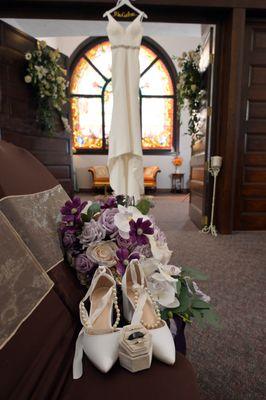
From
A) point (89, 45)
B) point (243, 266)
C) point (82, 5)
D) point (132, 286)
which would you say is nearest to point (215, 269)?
point (243, 266)

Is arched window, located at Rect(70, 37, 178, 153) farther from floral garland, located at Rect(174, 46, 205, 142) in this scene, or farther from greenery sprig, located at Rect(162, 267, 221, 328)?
greenery sprig, located at Rect(162, 267, 221, 328)

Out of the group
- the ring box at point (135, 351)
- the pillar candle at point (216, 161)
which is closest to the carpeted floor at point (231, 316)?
the ring box at point (135, 351)

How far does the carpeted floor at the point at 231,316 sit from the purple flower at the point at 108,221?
0.62 metres

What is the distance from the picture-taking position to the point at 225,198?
258 cm

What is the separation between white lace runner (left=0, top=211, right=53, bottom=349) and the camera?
461 millimetres

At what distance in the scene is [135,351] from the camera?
460 mm

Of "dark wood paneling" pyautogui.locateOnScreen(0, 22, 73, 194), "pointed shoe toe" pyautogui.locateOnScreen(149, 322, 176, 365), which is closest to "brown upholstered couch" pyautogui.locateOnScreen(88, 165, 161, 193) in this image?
"dark wood paneling" pyautogui.locateOnScreen(0, 22, 73, 194)

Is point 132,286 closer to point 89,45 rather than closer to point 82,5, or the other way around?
point 82,5

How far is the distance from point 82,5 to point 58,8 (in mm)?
242

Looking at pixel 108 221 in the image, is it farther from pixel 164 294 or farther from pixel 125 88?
pixel 125 88

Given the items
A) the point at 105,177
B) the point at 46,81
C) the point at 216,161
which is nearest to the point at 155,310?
the point at 216,161

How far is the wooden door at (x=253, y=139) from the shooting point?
2520 mm

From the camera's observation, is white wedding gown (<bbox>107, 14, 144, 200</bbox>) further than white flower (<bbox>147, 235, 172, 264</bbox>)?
Yes

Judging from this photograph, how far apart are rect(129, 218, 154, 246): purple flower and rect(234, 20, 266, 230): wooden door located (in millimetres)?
2312
